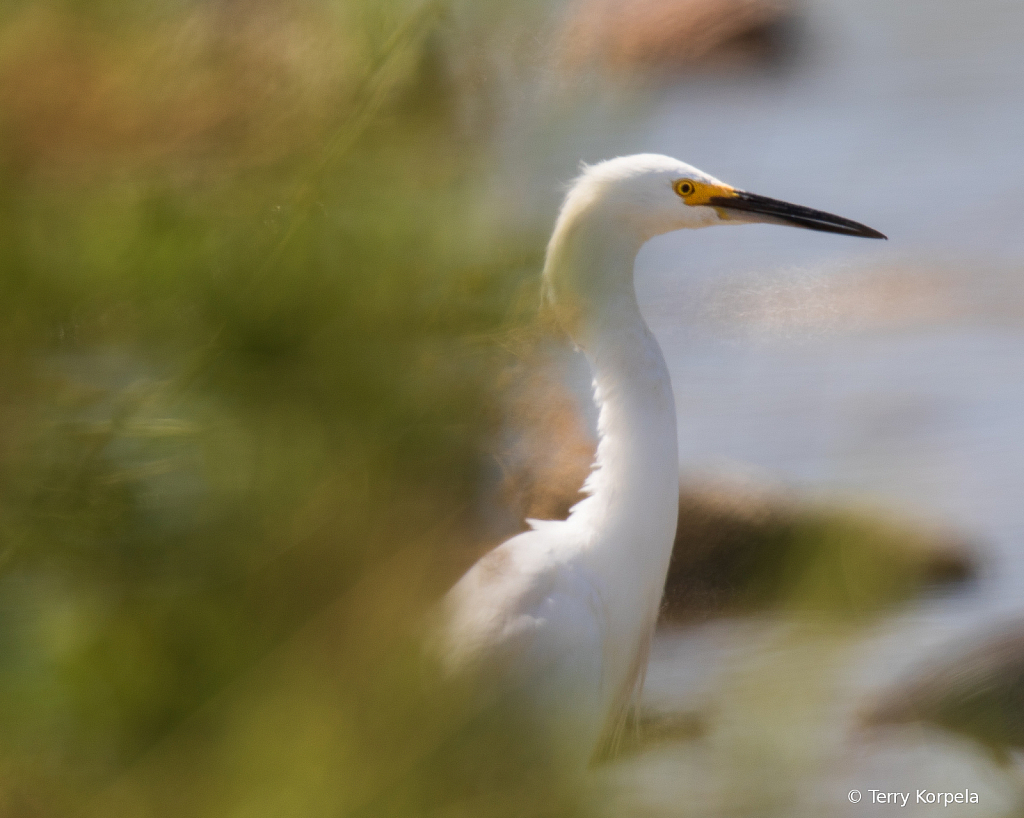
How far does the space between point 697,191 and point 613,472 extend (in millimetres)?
269

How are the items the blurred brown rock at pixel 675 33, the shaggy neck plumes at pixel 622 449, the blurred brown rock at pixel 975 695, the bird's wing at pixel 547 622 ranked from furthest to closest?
the shaggy neck plumes at pixel 622 449 < the bird's wing at pixel 547 622 < the blurred brown rock at pixel 975 695 < the blurred brown rock at pixel 675 33

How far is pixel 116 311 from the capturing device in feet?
0.77

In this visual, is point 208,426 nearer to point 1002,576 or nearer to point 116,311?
point 116,311

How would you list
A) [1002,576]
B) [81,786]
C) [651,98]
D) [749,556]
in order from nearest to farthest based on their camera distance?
[81,786]
[651,98]
[749,556]
[1002,576]

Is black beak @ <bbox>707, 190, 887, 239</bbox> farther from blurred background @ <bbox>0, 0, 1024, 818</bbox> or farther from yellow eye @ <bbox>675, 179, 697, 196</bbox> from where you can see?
blurred background @ <bbox>0, 0, 1024, 818</bbox>

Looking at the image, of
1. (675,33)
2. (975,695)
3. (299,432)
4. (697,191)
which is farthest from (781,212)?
(299,432)

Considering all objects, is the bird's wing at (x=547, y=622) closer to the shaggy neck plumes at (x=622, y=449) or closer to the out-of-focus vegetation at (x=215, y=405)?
the shaggy neck plumes at (x=622, y=449)

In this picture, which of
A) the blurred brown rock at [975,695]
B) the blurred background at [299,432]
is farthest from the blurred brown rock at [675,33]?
the blurred brown rock at [975,695]

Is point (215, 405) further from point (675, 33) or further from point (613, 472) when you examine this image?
point (613, 472)

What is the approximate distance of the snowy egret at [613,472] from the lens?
73cm

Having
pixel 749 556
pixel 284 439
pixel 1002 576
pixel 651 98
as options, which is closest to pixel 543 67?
pixel 651 98

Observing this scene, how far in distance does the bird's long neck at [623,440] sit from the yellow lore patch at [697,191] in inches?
2.2

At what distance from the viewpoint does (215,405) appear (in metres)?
0.24

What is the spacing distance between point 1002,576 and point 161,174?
84cm
